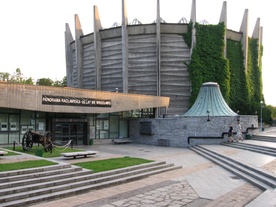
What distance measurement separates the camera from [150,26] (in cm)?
4216

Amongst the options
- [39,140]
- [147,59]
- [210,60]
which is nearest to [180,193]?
[39,140]

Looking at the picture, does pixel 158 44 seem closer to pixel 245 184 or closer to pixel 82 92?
pixel 82 92

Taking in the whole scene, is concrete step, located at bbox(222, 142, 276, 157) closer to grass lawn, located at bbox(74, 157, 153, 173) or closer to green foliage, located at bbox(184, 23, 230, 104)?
grass lawn, located at bbox(74, 157, 153, 173)

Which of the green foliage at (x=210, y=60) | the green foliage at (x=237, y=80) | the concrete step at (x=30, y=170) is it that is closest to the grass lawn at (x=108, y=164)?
the concrete step at (x=30, y=170)

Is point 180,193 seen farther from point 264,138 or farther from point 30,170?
point 264,138

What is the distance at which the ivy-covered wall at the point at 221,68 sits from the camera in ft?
138

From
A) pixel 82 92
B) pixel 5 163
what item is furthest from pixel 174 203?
pixel 82 92

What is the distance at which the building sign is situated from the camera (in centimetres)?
2354

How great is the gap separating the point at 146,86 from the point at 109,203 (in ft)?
111

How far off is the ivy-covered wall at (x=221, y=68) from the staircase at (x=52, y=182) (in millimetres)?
30196

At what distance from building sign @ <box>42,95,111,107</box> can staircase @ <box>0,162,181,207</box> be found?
11572mm

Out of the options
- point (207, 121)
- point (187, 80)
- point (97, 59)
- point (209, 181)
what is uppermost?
point (97, 59)

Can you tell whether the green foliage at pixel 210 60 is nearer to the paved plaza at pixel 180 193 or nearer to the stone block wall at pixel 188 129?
the stone block wall at pixel 188 129

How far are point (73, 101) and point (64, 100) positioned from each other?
0.89 m
